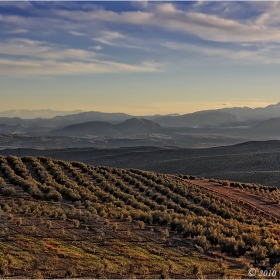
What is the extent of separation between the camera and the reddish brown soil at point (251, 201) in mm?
29319

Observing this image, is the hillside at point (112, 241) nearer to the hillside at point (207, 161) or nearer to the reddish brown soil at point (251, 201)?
the reddish brown soil at point (251, 201)

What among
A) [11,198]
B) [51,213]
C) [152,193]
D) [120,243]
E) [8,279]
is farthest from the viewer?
[152,193]

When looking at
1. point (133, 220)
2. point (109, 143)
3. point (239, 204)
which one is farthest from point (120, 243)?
point (109, 143)

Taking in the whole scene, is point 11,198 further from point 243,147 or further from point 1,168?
point 243,147

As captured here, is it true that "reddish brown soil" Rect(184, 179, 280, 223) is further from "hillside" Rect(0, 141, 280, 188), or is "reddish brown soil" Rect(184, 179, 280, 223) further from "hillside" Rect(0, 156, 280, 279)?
"hillside" Rect(0, 141, 280, 188)

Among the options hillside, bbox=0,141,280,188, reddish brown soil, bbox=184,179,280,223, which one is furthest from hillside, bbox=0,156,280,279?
hillside, bbox=0,141,280,188

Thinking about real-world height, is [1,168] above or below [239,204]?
above

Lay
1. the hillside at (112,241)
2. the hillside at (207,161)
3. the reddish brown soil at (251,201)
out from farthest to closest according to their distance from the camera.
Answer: the hillside at (207,161)
the reddish brown soil at (251,201)
the hillside at (112,241)

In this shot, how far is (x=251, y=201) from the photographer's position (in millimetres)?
33344

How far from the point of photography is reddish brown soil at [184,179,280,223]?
29.3 m

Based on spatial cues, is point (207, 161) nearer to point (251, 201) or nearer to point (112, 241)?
point (251, 201)

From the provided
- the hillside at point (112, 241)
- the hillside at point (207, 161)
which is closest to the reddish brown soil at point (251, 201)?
the hillside at point (112, 241)

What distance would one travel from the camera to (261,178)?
59750 millimetres

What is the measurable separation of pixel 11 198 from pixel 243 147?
306ft
